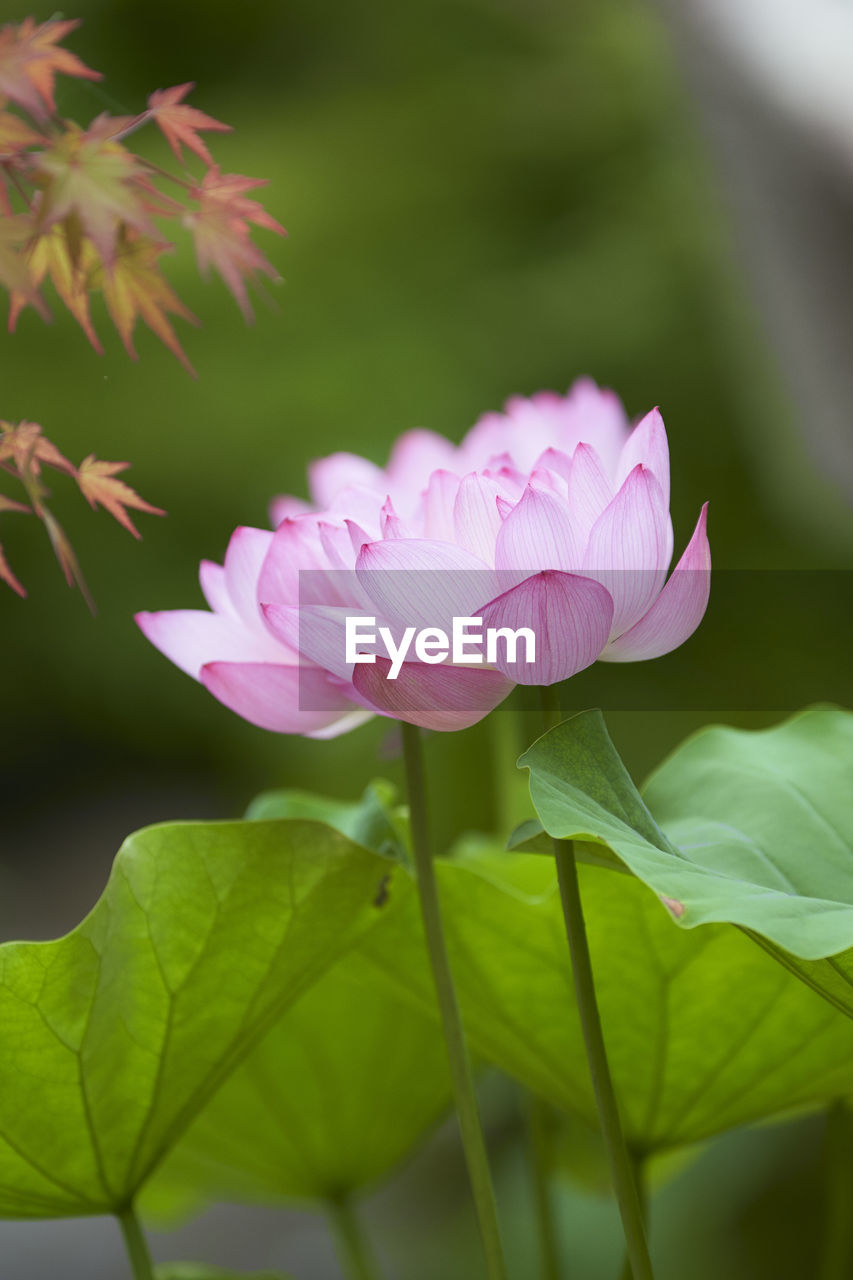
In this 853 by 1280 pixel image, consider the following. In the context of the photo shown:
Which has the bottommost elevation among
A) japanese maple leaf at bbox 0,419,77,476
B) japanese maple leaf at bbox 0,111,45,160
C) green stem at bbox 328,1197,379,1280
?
green stem at bbox 328,1197,379,1280

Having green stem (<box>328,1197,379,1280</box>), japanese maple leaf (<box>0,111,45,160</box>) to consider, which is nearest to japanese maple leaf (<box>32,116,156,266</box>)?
japanese maple leaf (<box>0,111,45,160</box>)

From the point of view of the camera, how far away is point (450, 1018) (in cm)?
28

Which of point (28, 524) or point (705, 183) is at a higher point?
point (705, 183)

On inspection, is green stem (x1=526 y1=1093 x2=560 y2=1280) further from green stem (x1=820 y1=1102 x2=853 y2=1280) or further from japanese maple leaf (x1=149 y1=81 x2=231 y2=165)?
japanese maple leaf (x1=149 y1=81 x2=231 y2=165)

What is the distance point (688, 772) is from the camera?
1.17ft

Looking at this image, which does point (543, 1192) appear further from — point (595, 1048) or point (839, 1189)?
point (595, 1048)

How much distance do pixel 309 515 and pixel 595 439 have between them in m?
0.14

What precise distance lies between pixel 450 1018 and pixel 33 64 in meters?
0.26

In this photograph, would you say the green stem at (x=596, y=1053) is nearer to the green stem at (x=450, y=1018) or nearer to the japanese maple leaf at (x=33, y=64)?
the green stem at (x=450, y=1018)

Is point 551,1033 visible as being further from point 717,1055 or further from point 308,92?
point 308,92

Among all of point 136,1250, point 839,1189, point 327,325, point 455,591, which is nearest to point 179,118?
point 455,591

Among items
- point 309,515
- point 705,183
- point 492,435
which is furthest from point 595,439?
point 705,183

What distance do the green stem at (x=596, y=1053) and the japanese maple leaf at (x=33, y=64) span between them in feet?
0.71

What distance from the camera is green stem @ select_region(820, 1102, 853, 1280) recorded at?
42cm
